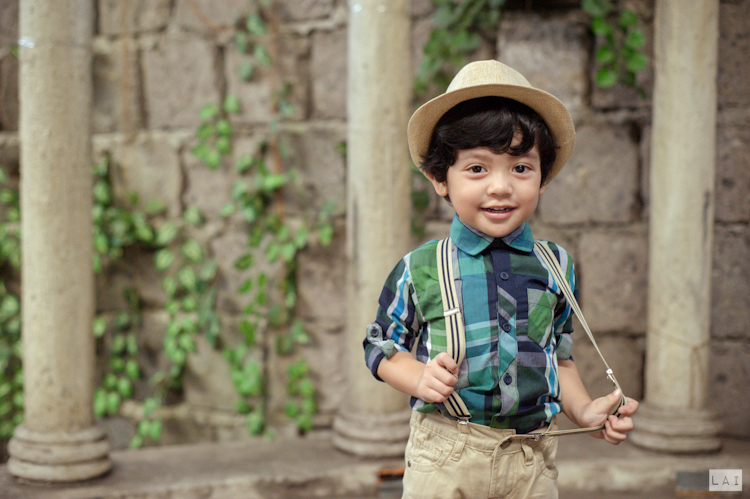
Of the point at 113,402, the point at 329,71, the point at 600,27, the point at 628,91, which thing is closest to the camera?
the point at 600,27

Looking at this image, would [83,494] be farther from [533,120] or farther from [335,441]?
[533,120]

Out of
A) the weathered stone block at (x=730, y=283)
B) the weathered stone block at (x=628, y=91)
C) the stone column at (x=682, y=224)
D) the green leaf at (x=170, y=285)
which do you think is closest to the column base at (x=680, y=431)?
the stone column at (x=682, y=224)

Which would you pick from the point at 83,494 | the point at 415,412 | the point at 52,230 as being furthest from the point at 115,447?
the point at 415,412

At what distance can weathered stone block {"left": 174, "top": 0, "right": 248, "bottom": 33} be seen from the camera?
3.19 metres

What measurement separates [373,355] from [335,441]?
1.35 m

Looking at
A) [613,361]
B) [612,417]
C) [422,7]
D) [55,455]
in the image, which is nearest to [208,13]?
[422,7]

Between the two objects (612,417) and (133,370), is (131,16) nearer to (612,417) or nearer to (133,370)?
(133,370)

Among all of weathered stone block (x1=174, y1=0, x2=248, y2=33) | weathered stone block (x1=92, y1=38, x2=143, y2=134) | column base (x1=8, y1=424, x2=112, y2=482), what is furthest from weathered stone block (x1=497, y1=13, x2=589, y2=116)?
column base (x1=8, y1=424, x2=112, y2=482)

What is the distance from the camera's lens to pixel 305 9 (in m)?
3.11

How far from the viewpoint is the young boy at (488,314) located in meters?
1.35

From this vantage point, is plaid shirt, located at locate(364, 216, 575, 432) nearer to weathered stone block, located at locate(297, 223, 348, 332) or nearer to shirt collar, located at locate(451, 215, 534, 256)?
shirt collar, located at locate(451, 215, 534, 256)

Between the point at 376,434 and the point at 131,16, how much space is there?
7.84 feet

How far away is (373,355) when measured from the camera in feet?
4.56

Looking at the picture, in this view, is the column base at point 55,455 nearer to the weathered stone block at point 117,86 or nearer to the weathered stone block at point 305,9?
the weathered stone block at point 117,86
